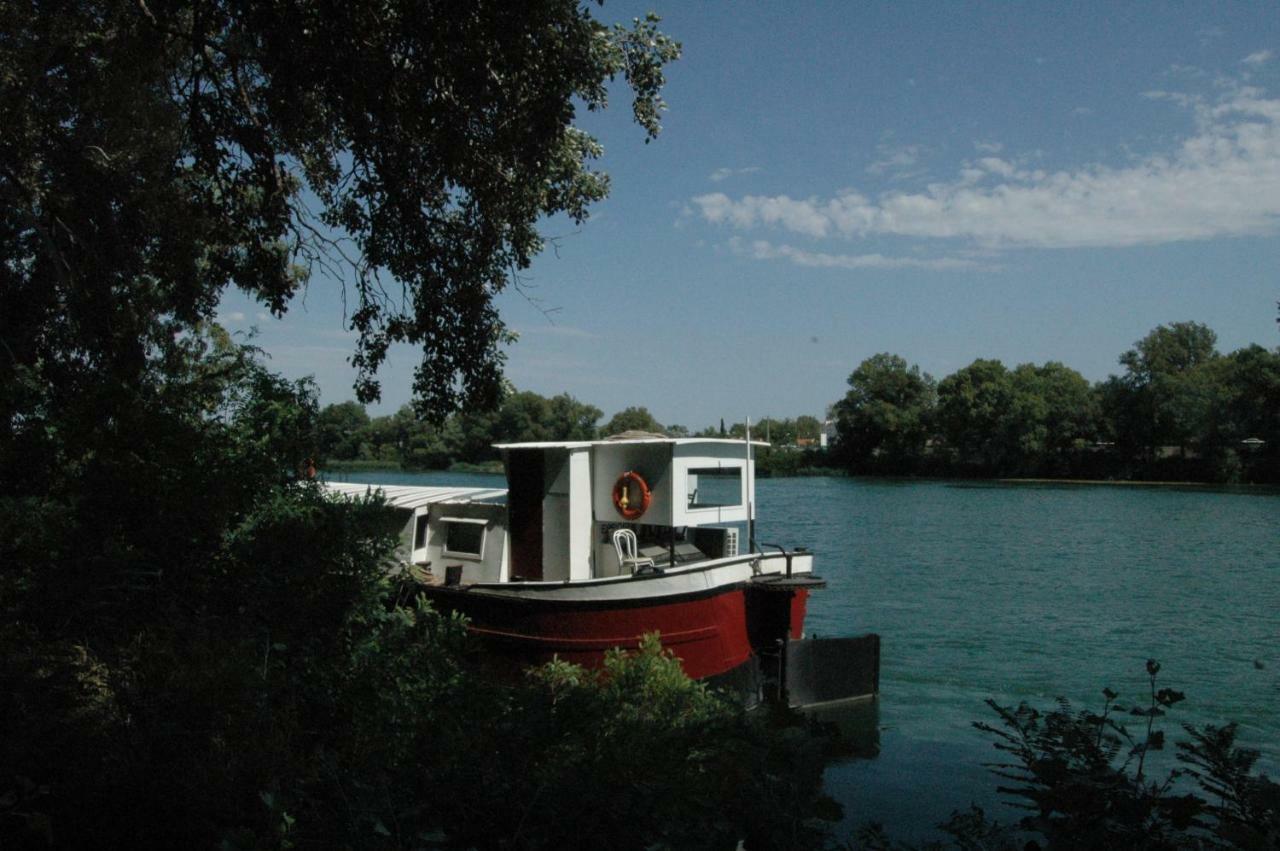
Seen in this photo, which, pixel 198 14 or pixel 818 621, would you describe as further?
pixel 818 621

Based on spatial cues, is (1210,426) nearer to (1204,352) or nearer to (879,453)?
(879,453)

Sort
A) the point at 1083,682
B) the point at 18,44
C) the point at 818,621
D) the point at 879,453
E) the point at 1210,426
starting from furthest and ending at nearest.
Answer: the point at 879,453, the point at 1210,426, the point at 818,621, the point at 1083,682, the point at 18,44

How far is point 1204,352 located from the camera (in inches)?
4633

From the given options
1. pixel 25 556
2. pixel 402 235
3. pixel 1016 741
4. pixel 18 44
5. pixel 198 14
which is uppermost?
pixel 18 44

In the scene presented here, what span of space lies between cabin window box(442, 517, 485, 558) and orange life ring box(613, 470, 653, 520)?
2118mm

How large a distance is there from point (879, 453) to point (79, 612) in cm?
9713

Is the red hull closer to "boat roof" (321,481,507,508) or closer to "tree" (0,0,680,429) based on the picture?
"boat roof" (321,481,507,508)

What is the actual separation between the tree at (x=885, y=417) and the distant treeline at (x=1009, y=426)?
Result: 0.11 metres

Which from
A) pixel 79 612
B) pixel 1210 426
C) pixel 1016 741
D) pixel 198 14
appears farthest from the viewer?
pixel 1210 426

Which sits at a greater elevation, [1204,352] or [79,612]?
[1204,352]

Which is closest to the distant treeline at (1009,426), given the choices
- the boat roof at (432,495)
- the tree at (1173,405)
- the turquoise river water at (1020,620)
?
the tree at (1173,405)

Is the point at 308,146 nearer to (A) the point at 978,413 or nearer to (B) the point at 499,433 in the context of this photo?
(B) the point at 499,433

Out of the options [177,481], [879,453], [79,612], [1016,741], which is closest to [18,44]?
[177,481]

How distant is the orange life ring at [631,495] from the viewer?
14680 millimetres
